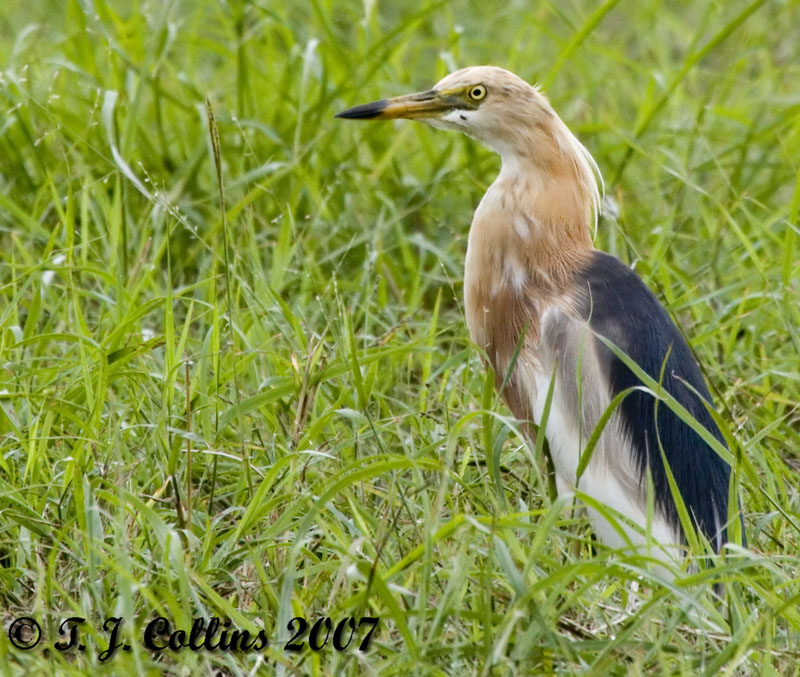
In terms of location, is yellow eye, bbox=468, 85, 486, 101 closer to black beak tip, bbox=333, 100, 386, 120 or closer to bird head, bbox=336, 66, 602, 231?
bird head, bbox=336, 66, 602, 231

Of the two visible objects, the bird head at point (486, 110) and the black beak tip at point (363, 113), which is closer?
the bird head at point (486, 110)

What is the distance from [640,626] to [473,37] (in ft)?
12.6

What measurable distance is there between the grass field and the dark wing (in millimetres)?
95

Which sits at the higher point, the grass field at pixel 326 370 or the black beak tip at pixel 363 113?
the black beak tip at pixel 363 113

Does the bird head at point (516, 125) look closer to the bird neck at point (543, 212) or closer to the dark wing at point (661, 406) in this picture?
the bird neck at point (543, 212)

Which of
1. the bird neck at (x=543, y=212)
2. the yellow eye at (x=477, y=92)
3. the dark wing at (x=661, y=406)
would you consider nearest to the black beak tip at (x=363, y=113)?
the yellow eye at (x=477, y=92)

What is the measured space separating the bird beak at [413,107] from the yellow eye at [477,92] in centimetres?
3

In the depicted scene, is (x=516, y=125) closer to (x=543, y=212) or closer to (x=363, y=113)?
(x=543, y=212)

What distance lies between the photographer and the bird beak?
3.06 m

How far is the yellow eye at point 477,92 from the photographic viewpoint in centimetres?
300

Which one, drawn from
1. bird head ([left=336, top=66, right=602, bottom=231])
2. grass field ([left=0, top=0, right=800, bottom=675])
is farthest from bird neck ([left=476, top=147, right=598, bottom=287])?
grass field ([left=0, top=0, right=800, bottom=675])

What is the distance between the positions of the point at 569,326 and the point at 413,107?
693mm

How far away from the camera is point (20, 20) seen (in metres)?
5.84

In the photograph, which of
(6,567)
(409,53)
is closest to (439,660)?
(6,567)
